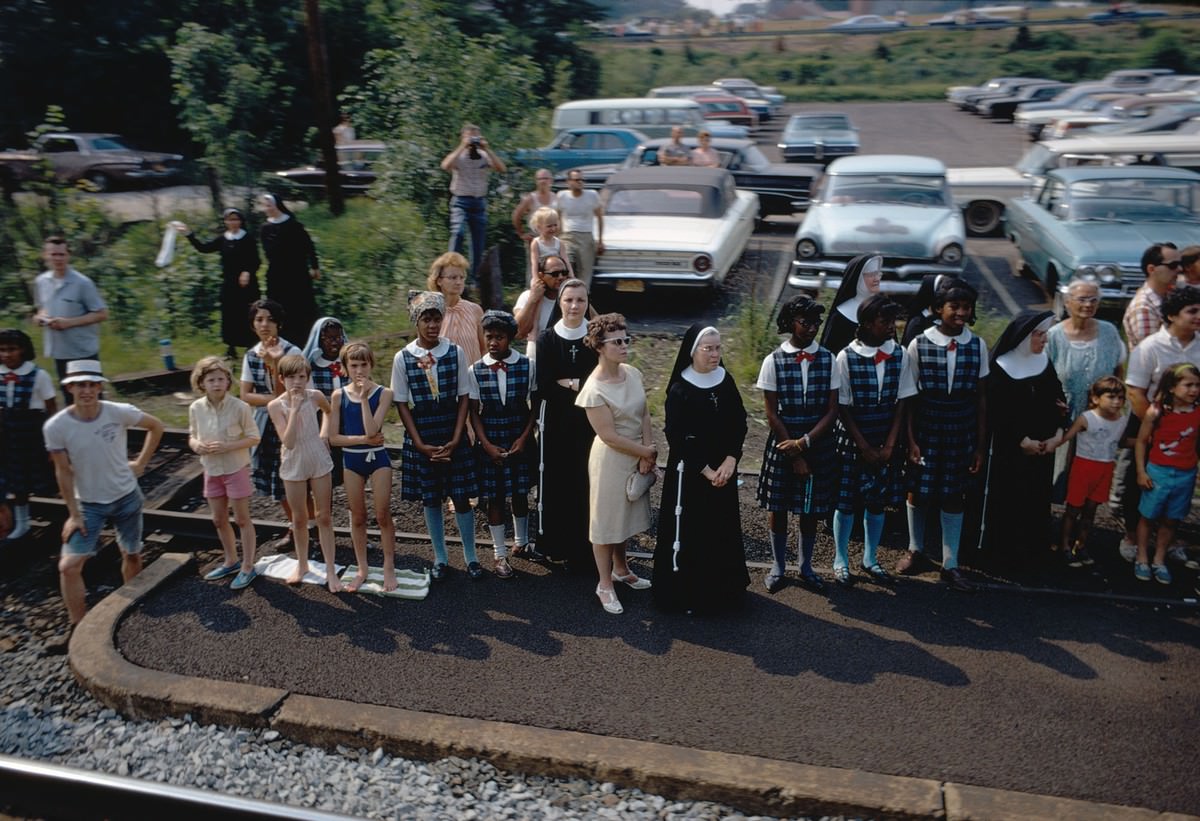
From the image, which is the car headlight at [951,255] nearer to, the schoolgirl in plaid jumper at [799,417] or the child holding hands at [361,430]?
the schoolgirl in plaid jumper at [799,417]

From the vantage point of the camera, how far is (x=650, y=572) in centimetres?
692

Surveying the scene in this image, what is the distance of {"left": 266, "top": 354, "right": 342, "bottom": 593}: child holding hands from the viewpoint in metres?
6.35

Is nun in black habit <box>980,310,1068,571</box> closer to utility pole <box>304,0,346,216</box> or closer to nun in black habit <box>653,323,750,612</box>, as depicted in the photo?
nun in black habit <box>653,323,750,612</box>

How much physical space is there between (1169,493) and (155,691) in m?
6.05

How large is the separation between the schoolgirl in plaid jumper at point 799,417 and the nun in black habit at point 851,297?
2.77ft

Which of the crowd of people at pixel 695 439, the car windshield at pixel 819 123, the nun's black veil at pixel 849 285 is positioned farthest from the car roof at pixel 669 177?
the car windshield at pixel 819 123

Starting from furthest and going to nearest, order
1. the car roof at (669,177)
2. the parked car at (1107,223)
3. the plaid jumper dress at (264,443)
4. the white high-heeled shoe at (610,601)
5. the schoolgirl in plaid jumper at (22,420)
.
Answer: the car roof at (669,177)
the parked car at (1107,223)
the schoolgirl in plaid jumper at (22,420)
the plaid jumper dress at (264,443)
the white high-heeled shoe at (610,601)

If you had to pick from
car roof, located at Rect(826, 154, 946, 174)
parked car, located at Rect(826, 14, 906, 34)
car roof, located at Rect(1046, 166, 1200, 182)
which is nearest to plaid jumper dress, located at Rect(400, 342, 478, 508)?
car roof, located at Rect(826, 154, 946, 174)

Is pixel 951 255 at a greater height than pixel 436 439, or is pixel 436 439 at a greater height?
pixel 951 255

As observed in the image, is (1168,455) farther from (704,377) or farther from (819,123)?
(819,123)

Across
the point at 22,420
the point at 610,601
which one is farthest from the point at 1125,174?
the point at 22,420

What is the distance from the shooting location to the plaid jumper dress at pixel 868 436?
6.27 metres

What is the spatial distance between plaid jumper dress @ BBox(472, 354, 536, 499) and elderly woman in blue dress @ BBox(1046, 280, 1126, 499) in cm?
339

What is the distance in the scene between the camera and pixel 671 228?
43.4 feet
